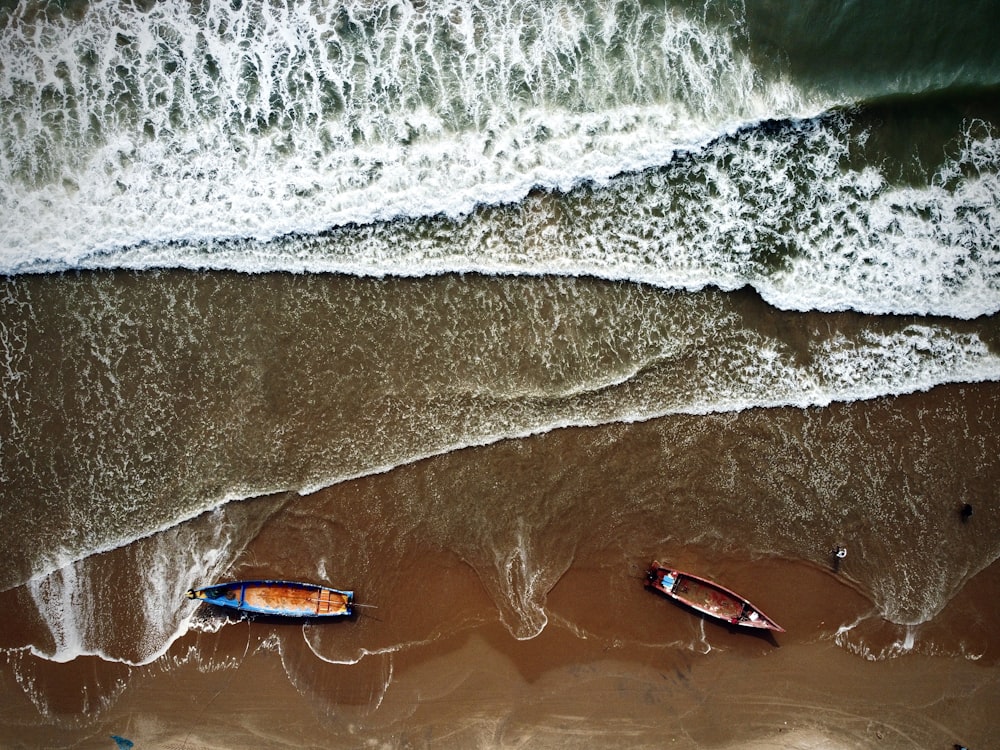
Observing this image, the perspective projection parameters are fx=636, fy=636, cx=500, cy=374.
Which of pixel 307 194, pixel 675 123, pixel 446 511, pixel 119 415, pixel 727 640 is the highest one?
pixel 675 123

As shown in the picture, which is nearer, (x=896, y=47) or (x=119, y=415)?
(x=119, y=415)

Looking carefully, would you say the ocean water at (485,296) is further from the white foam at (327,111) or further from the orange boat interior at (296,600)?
the orange boat interior at (296,600)

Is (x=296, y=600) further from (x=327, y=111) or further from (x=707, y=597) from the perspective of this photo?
(x=327, y=111)

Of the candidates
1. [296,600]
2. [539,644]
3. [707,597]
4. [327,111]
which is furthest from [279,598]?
[327,111]

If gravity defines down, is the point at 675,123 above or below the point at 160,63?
below

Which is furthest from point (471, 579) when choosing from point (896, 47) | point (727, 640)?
point (896, 47)

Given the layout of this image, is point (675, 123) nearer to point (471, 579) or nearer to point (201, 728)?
point (471, 579)

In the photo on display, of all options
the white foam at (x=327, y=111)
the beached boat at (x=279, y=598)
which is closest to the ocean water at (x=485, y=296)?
the white foam at (x=327, y=111)
